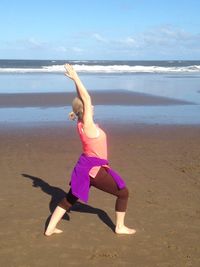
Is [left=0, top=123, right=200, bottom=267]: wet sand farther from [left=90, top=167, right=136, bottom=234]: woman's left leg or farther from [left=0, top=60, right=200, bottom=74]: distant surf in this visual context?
[left=0, top=60, right=200, bottom=74]: distant surf

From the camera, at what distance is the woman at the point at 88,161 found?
4.80 metres

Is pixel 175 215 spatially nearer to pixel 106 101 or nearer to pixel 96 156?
pixel 96 156

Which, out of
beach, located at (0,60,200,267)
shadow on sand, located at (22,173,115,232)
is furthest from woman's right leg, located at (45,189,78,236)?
shadow on sand, located at (22,173,115,232)

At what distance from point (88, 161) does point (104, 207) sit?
56.5 inches

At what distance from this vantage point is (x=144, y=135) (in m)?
11.6

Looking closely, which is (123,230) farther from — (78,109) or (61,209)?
(78,109)

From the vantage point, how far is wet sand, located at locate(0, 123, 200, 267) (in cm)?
466

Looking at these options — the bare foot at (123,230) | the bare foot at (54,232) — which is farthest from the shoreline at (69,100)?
the bare foot at (123,230)

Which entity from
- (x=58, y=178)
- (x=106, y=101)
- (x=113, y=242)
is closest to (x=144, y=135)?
(x=58, y=178)

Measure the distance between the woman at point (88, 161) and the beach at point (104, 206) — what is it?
0.41 metres

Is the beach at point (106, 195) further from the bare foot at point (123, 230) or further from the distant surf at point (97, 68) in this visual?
the distant surf at point (97, 68)

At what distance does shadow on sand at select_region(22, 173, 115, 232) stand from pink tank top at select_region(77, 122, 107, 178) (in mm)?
974

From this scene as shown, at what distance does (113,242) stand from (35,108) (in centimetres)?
1245

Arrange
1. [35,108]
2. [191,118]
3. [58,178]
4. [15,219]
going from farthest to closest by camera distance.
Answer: [35,108] → [191,118] → [58,178] → [15,219]
